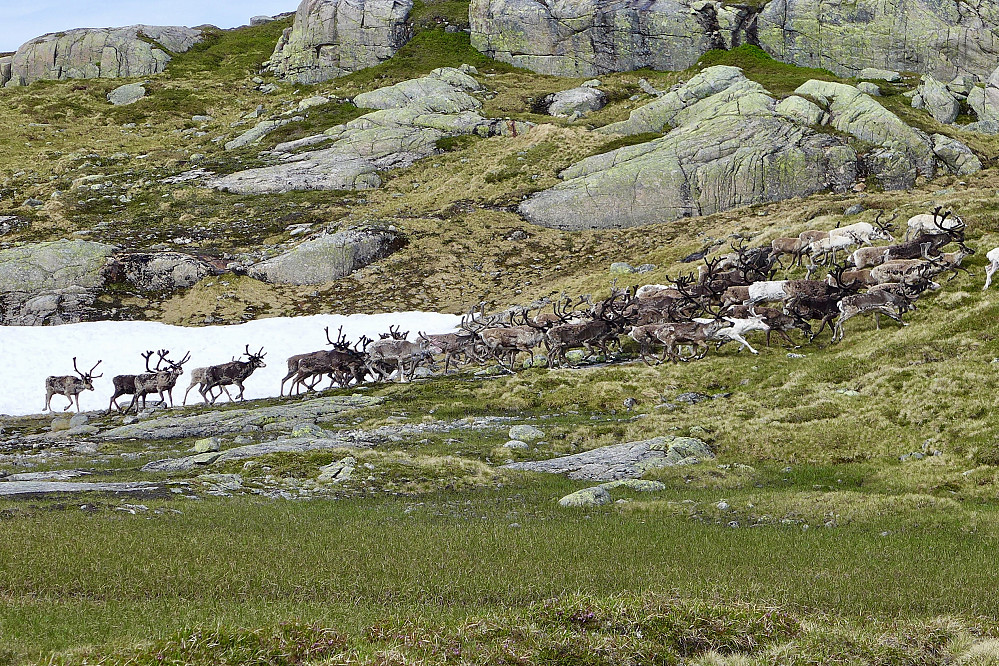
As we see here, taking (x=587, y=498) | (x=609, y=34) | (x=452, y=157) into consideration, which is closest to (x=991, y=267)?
(x=587, y=498)

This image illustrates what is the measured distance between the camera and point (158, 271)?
57750 mm

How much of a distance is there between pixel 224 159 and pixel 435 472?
70.4 m

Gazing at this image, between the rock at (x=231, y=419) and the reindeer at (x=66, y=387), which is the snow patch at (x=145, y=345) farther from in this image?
the rock at (x=231, y=419)

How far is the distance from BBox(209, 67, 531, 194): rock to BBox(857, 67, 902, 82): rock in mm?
47824

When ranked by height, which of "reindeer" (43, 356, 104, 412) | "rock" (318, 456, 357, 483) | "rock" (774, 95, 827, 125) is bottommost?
"rock" (318, 456, 357, 483)

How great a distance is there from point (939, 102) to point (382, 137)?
2256 inches

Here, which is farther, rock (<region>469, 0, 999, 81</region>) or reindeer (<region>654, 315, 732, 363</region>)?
rock (<region>469, 0, 999, 81</region>)

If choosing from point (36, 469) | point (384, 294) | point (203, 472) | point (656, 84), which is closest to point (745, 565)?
point (203, 472)

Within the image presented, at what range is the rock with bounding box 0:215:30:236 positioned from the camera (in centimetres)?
6562

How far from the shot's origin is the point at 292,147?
8275 centimetres

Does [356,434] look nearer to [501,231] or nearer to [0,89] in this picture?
[501,231]

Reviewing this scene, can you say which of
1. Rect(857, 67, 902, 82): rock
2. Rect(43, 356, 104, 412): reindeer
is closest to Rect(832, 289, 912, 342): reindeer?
Rect(43, 356, 104, 412): reindeer

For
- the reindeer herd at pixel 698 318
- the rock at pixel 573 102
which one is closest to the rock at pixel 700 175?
the rock at pixel 573 102

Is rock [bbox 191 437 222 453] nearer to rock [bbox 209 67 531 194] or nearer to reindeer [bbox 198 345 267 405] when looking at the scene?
reindeer [bbox 198 345 267 405]
